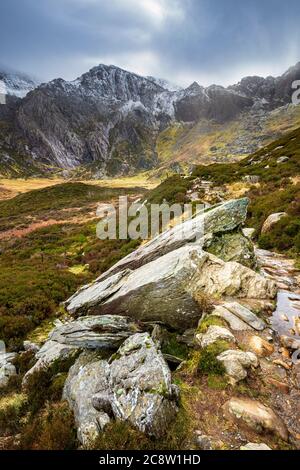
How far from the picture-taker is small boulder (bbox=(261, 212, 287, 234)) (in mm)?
16219

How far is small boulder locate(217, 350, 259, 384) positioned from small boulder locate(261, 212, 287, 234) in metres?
11.7

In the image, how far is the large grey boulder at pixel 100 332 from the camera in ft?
24.1

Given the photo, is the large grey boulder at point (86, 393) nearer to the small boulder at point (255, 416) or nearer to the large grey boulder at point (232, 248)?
the small boulder at point (255, 416)

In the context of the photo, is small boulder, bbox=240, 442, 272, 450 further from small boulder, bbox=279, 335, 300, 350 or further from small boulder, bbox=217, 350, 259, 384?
small boulder, bbox=279, 335, 300, 350

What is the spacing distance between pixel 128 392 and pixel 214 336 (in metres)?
2.28

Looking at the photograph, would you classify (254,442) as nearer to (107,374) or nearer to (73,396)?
(107,374)

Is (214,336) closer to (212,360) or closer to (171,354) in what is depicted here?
(212,360)

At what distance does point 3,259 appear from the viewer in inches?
1027

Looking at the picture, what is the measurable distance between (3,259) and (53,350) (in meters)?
19.7

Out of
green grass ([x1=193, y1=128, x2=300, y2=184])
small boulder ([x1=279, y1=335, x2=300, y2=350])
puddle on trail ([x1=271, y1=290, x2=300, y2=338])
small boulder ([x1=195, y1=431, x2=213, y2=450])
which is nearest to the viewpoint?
small boulder ([x1=195, y1=431, x2=213, y2=450])

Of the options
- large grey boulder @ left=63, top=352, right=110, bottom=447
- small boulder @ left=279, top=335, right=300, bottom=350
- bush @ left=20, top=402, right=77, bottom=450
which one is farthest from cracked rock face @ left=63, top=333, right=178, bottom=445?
small boulder @ left=279, top=335, right=300, bottom=350

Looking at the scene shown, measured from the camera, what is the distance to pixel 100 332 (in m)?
7.50

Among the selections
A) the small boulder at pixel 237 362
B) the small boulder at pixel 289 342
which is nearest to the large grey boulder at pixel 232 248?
the small boulder at pixel 289 342
